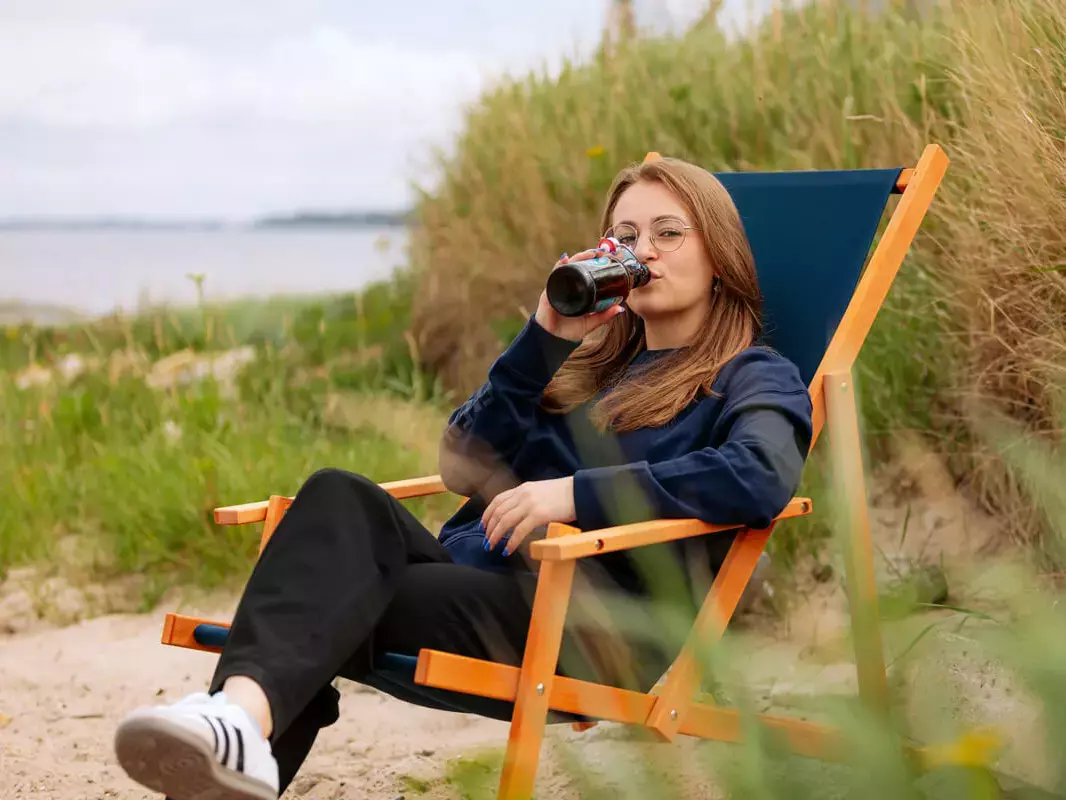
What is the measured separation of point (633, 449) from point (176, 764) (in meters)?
1.06

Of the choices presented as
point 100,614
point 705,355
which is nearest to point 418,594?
point 705,355

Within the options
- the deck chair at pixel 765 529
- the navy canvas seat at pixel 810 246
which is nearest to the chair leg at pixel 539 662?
the deck chair at pixel 765 529

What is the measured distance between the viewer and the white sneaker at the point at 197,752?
1.71 m

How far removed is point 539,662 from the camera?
2.04 m

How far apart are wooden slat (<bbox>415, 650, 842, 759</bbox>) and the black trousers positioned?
0.09 meters

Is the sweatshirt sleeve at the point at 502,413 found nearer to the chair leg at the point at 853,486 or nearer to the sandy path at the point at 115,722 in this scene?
the chair leg at the point at 853,486

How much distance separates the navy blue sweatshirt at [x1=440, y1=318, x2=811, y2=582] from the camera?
2.18 metres

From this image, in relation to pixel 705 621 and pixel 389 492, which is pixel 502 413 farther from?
pixel 705 621

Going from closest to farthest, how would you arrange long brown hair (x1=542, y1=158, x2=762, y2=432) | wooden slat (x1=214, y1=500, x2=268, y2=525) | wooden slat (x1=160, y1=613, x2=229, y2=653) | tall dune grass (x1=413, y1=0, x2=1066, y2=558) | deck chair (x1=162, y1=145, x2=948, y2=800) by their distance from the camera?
1. deck chair (x1=162, y1=145, x2=948, y2=800)
2. wooden slat (x1=160, y1=613, x2=229, y2=653)
3. wooden slat (x1=214, y1=500, x2=268, y2=525)
4. long brown hair (x1=542, y1=158, x2=762, y2=432)
5. tall dune grass (x1=413, y1=0, x2=1066, y2=558)

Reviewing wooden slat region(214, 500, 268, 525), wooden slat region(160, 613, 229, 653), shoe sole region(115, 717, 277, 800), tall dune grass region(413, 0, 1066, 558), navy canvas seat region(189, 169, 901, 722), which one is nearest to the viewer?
shoe sole region(115, 717, 277, 800)

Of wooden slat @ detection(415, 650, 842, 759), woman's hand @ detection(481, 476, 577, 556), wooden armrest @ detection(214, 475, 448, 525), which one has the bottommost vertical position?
wooden slat @ detection(415, 650, 842, 759)

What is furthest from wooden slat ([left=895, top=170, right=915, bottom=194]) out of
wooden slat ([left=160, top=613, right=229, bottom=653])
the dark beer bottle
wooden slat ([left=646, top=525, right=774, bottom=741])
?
wooden slat ([left=160, top=613, right=229, bottom=653])

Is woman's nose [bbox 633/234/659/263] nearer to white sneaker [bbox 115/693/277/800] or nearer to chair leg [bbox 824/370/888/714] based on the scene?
chair leg [bbox 824/370/888/714]

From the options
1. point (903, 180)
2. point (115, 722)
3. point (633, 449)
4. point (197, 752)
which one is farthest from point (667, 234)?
point (115, 722)
